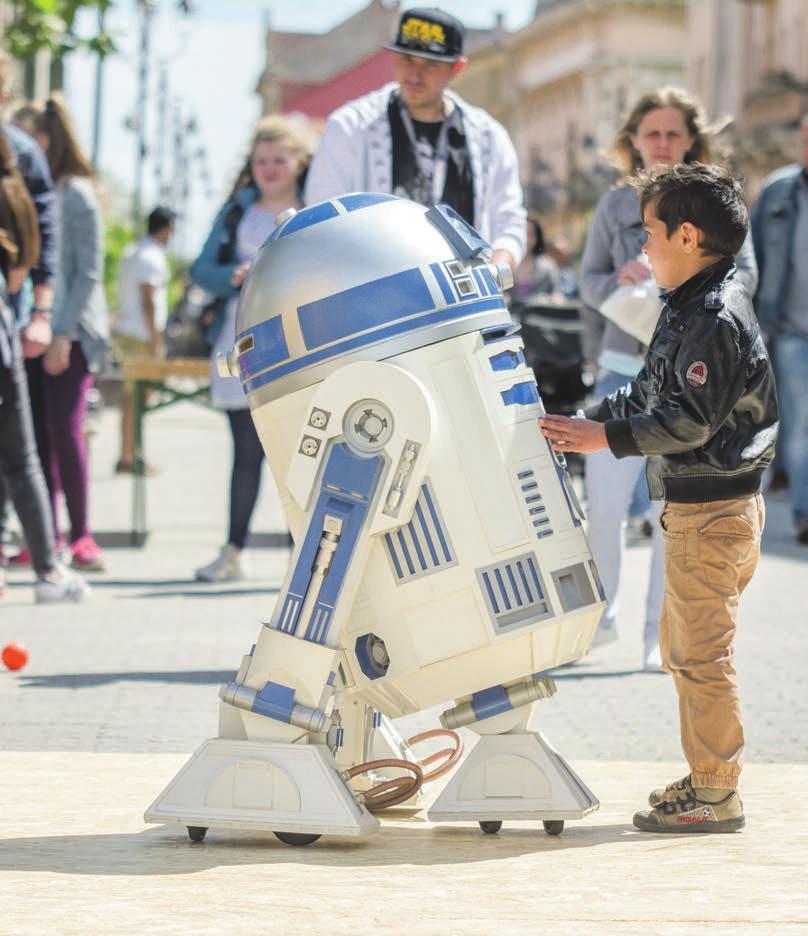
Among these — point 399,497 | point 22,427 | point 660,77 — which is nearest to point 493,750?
point 399,497

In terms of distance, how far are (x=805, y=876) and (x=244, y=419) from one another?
6.07 m

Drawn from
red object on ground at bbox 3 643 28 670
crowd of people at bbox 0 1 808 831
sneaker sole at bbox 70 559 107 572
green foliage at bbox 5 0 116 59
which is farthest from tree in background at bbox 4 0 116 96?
red object on ground at bbox 3 643 28 670

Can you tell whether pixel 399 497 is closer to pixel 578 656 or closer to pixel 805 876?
pixel 578 656

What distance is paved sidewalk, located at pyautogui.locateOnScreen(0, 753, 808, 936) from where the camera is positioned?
3.78 m

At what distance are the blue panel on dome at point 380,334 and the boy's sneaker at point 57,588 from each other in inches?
179

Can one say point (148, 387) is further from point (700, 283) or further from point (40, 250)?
point (700, 283)

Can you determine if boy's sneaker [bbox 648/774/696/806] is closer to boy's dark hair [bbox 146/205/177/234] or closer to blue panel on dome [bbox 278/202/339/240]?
blue panel on dome [bbox 278/202/339/240]

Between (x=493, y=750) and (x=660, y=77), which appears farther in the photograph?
(x=660, y=77)

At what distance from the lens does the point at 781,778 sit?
537cm

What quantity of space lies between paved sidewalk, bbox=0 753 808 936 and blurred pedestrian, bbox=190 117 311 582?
485 centimetres

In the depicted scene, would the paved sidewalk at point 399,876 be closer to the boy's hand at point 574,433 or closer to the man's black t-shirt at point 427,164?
the boy's hand at point 574,433

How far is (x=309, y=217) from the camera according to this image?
4711 mm

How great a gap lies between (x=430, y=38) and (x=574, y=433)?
2829 mm

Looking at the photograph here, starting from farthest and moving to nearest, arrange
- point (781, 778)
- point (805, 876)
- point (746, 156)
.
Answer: point (746, 156), point (781, 778), point (805, 876)
